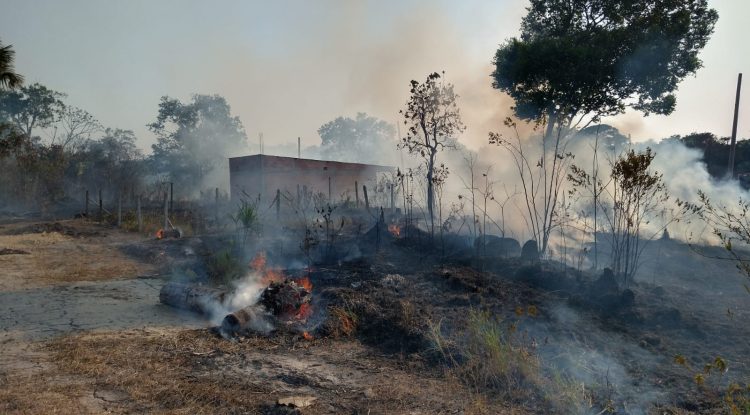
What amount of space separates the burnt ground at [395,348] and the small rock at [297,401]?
0.21 feet

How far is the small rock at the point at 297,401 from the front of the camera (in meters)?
3.84

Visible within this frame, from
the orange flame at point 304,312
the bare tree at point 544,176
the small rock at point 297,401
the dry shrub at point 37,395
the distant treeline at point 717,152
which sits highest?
the distant treeline at point 717,152

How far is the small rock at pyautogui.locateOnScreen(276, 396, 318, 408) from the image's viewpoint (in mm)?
3840

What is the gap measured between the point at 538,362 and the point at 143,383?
12.0 ft

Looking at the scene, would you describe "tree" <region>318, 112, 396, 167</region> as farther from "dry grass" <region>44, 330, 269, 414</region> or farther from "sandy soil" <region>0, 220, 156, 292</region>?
"dry grass" <region>44, 330, 269, 414</region>

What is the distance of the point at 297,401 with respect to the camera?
3.90 metres

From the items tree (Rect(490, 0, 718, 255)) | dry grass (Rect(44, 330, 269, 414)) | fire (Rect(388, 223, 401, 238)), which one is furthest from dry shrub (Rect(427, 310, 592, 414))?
tree (Rect(490, 0, 718, 255))

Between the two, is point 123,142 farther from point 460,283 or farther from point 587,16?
point 460,283

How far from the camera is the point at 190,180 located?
1497 inches

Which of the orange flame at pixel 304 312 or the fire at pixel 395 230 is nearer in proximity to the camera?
the orange flame at pixel 304 312

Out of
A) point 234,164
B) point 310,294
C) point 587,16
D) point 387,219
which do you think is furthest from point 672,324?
point 234,164

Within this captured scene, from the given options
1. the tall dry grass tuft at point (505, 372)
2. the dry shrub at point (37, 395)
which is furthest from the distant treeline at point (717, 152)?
the dry shrub at point (37, 395)

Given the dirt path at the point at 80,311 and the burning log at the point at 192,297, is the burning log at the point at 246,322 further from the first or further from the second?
the burning log at the point at 192,297

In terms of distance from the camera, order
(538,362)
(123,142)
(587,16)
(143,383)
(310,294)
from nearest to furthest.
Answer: (143,383), (538,362), (310,294), (587,16), (123,142)
